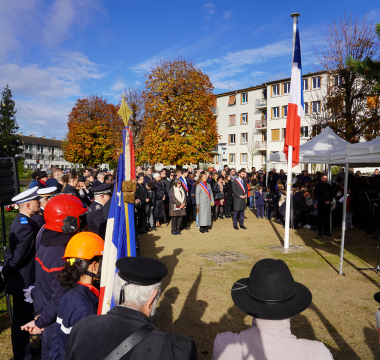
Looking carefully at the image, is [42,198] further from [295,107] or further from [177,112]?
[177,112]

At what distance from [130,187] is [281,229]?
31.8 ft

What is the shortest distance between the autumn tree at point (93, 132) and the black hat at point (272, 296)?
41.5 m

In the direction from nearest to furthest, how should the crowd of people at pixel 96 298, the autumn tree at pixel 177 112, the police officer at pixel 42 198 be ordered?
the crowd of people at pixel 96 298
the police officer at pixel 42 198
the autumn tree at pixel 177 112

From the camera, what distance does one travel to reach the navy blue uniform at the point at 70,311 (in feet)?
7.41

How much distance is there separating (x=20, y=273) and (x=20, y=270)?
4 cm

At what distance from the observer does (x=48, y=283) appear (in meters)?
2.92

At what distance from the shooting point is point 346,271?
6953 millimetres

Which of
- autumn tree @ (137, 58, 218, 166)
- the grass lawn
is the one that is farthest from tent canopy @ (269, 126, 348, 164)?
autumn tree @ (137, 58, 218, 166)

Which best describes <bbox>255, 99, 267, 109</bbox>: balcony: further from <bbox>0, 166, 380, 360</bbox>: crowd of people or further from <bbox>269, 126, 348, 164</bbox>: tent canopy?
<bbox>0, 166, 380, 360</bbox>: crowd of people

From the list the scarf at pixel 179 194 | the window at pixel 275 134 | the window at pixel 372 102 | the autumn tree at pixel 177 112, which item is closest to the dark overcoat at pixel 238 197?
the scarf at pixel 179 194

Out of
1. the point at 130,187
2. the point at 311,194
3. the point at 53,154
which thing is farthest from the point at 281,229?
the point at 53,154

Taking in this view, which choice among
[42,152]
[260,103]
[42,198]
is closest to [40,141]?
[42,152]

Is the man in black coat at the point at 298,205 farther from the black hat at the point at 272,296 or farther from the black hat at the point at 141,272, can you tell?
the black hat at the point at 141,272

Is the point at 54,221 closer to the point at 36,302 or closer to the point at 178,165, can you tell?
the point at 36,302
